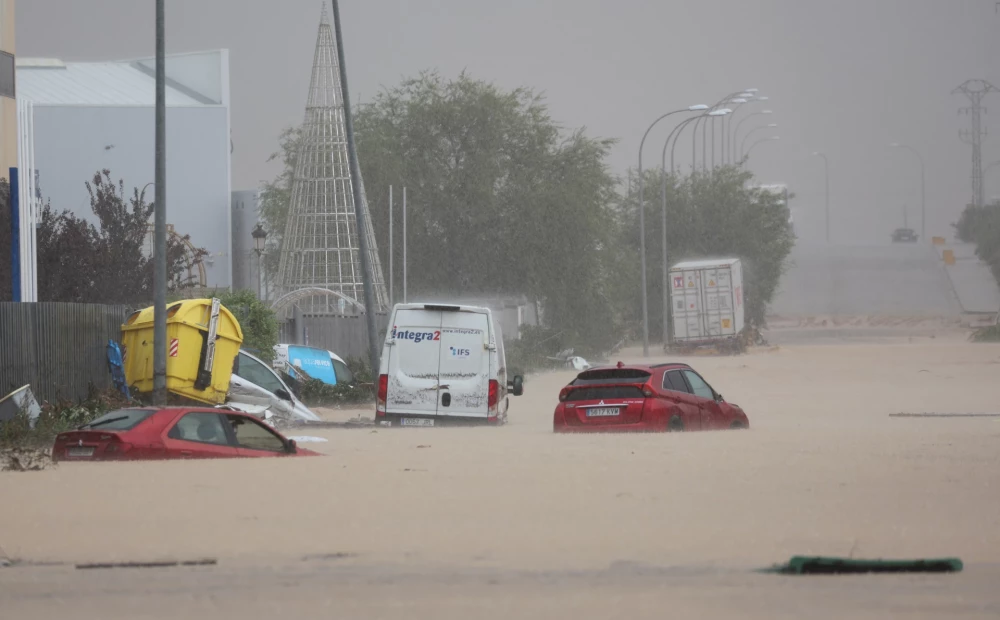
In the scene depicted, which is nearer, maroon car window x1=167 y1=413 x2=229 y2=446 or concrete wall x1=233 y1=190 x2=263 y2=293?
maroon car window x1=167 y1=413 x2=229 y2=446

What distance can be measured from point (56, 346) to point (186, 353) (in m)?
2.19

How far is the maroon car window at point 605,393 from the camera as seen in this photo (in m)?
20.4

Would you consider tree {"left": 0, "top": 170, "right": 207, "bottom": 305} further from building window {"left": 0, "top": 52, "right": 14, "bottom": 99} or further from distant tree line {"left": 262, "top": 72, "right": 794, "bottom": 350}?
distant tree line {"left": 262, "top": 72, "right": 794, "bottom": 350}

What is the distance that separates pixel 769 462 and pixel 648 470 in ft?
5.28

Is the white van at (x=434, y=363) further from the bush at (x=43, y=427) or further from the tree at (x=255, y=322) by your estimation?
the tree at (x=255, y=322)

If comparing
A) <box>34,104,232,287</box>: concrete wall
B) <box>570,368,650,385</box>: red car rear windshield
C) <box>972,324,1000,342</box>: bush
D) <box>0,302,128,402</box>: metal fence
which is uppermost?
<box>34,104,232,287</box>: concrete wall

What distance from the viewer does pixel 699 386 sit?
22.2 metres

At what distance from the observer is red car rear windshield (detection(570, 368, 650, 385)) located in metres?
20.5

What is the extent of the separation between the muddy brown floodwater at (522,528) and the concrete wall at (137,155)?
2117 inches

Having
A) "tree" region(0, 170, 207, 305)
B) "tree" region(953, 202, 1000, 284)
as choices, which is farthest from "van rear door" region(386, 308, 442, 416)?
"tree" region(953, 202, 1000, 284)

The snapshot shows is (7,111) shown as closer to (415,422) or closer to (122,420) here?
(415,422)

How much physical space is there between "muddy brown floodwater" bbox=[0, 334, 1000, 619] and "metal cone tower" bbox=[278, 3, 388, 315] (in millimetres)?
25924

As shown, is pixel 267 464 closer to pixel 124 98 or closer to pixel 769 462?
pixel 769 462

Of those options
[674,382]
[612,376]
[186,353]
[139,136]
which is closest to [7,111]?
[186,353]
